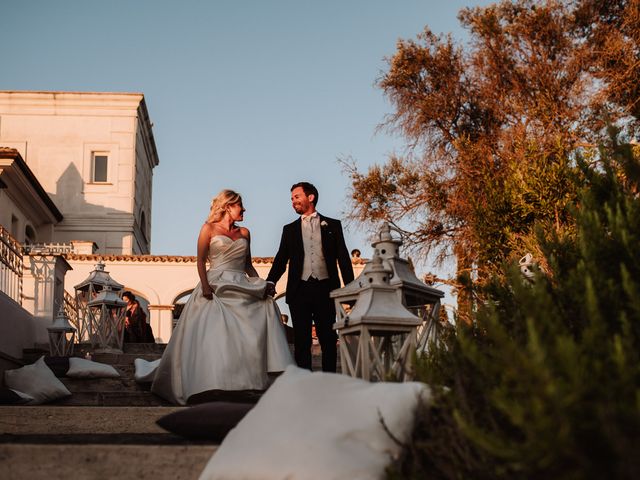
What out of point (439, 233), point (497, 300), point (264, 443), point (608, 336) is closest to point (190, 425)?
point (264, 443)

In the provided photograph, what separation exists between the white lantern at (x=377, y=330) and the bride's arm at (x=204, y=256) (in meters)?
3.34

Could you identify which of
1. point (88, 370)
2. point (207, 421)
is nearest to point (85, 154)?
point (88, 370)

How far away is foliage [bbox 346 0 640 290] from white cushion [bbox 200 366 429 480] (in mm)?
16557

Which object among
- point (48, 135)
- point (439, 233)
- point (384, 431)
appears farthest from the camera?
point (48, 135)

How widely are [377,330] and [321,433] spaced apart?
183cm

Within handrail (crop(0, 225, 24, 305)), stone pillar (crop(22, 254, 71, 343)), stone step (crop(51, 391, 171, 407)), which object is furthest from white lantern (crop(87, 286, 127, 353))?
stone step (crop(51, 391, 171, 407))

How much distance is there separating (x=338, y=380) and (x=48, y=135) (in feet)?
122

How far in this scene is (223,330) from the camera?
7980 mm

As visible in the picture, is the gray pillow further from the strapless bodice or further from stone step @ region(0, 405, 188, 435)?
the strapless bodice

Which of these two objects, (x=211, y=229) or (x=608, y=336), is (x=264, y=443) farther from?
(x=211, y=229)

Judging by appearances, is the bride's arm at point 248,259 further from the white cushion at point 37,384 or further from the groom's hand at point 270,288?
the white cushion at point 37,384

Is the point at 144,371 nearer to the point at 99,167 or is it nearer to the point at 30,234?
the point at 30,234

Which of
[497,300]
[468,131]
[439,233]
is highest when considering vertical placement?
[468,131]

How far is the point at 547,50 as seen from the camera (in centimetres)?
2161
